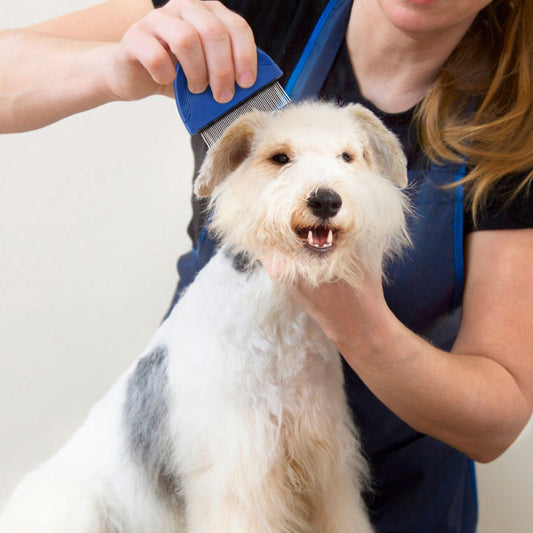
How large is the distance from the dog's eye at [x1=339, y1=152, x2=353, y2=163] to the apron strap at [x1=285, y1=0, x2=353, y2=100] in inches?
4.7

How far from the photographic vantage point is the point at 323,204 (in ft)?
1.77

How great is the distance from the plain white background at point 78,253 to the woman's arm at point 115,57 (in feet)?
0.28

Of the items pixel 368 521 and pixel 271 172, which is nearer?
pixel 271 172

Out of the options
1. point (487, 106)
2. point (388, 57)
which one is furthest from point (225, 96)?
point (487, 106)

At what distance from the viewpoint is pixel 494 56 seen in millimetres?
861

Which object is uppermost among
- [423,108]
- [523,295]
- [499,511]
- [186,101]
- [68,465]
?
[186,101]

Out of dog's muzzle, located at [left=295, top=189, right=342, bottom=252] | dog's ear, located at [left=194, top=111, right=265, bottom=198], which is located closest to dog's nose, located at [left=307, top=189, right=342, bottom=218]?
dog's muzzle, located at [left=295, top=189, right=342, bottom=252]

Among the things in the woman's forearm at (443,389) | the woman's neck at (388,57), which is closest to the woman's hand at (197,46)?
the woman's neck at (388,57)

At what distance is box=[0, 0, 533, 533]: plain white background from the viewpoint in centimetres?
85

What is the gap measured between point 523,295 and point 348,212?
0.39 m

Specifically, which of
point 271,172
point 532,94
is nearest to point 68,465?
point 271,172

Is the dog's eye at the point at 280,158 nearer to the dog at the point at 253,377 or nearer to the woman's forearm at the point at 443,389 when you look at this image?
the dog at the point at 253,377

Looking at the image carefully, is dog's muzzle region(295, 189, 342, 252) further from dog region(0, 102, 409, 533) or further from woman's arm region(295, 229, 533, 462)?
woman's arm region(295, 229, 533, 462)

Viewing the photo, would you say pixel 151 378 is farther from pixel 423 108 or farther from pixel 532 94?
pixel 532 94
